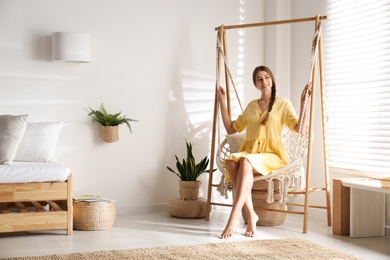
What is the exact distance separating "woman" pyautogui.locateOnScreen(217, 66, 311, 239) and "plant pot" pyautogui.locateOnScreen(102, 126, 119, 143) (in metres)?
1.05

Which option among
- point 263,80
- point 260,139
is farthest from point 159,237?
point 263,80

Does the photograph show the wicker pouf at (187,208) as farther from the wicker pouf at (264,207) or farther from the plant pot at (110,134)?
the plant pot at (110,134)

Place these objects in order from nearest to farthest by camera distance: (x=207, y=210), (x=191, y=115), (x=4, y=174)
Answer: (x=4, y=174)
(x=207, y=210)
(x=191, y=115)

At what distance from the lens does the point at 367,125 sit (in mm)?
5004

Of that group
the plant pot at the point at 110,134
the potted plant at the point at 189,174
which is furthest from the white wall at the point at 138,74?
the potted plant at the point at 189,174

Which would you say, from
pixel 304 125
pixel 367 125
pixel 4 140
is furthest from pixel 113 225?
pixel 367 125

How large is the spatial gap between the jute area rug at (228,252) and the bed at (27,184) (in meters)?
0.80

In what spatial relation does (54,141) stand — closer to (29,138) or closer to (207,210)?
(29,138)

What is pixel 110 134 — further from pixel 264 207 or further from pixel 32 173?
pixel 264 207

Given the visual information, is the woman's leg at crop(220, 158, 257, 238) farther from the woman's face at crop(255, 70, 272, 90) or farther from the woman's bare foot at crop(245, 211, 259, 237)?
the woman's face at crop(255, 70, 272, 90)

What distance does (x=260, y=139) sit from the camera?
494 centimetres

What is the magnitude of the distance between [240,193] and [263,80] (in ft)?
3.34

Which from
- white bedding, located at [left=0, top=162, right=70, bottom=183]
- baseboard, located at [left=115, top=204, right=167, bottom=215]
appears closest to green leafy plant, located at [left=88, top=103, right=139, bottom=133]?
baseboard, located at [left=115, top=204, right=167, bottom=215]

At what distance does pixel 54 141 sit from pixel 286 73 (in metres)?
2.47
